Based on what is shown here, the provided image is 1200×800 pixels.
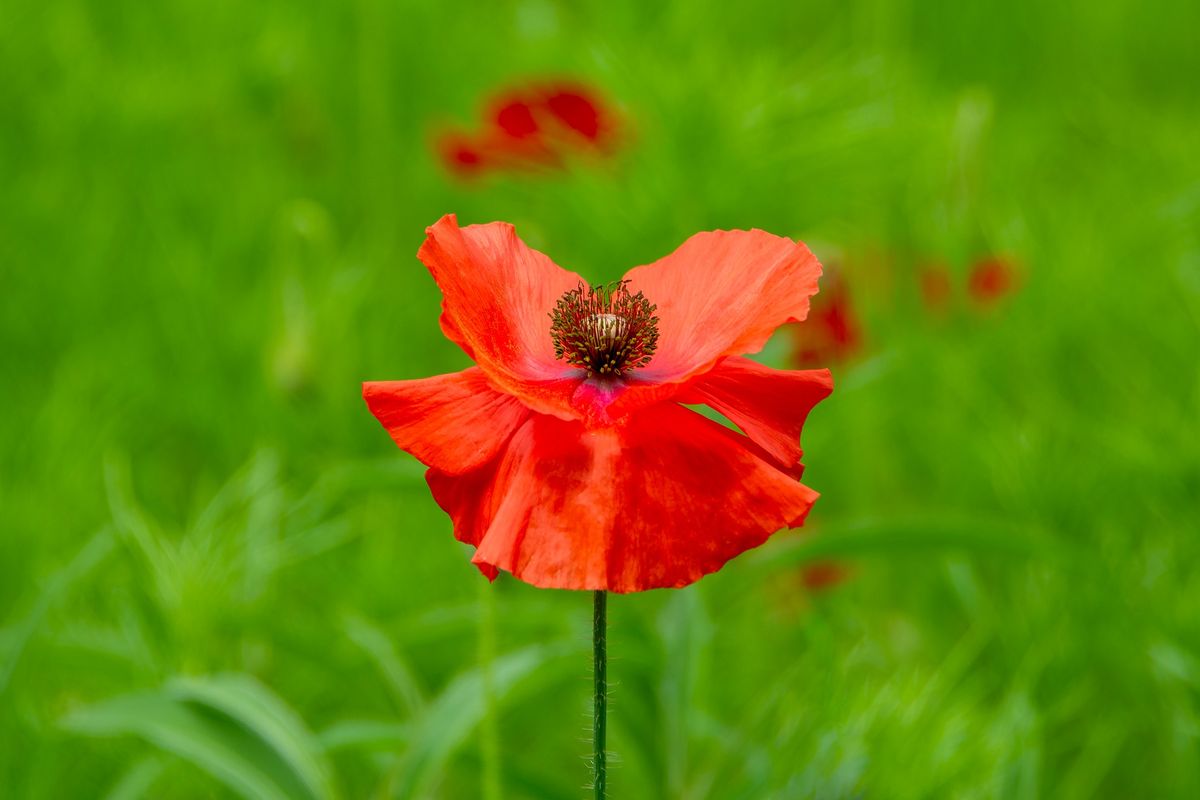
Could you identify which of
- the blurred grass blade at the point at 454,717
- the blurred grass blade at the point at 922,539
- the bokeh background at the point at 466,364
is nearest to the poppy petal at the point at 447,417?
the bokeh background at the point at 466,364

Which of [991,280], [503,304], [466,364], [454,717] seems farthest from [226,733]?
[991,280]

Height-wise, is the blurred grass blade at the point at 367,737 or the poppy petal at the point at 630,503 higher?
the blurred grass blade at the point at 367,737

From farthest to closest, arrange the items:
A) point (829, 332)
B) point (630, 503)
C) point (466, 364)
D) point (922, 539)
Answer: point (466, 364) → point (829, 332) → point (922, 539) → point (630, 503)

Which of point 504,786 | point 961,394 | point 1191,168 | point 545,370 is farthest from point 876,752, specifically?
point 1191,168

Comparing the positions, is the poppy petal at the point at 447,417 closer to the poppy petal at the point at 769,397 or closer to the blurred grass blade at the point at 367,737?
the poppy petal at the point at 769,397

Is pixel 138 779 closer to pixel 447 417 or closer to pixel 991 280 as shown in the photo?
pixel 447 417

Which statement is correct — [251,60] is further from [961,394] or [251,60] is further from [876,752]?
[876,752]
